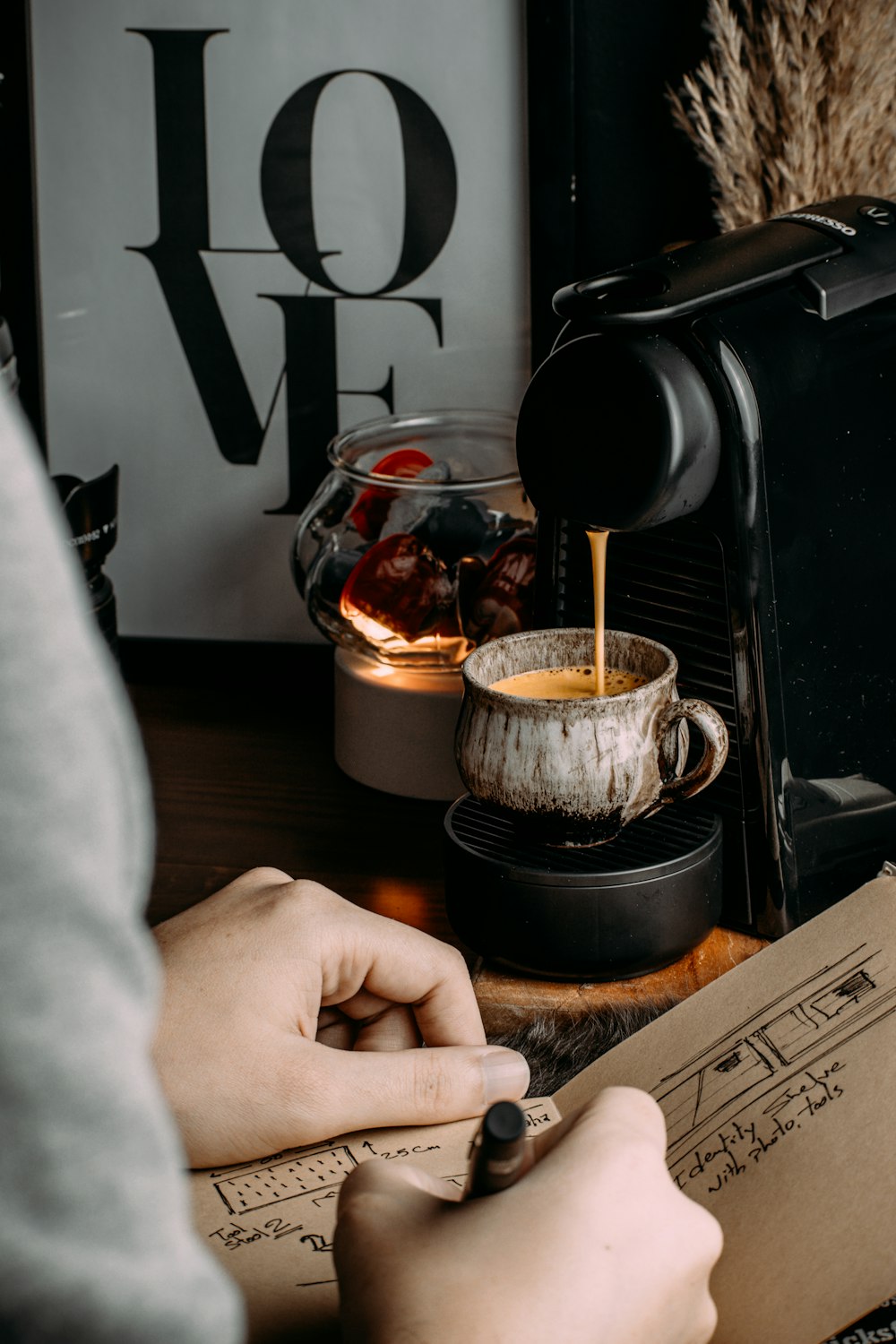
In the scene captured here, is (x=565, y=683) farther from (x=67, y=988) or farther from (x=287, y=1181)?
(x=67, y=988)

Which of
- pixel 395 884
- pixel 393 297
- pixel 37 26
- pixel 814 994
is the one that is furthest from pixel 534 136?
pixel 814 994

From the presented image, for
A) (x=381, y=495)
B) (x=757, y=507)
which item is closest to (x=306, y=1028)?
(x=757, y=507)

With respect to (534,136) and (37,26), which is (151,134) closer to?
(37,26)

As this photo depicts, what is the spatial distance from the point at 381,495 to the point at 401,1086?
1.67 ft

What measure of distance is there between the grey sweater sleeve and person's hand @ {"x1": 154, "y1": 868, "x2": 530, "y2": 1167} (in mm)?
358

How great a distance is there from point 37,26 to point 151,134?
13 centimetres

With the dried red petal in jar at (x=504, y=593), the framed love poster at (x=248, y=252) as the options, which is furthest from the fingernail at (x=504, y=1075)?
the framed love poster at (x=248, y=252)

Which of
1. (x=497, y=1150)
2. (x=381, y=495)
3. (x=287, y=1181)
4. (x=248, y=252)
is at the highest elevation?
(x=248, y=252)

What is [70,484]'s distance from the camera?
1.06 metres

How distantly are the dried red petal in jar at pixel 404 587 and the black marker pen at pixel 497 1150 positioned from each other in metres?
0.56

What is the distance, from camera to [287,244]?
1.09 m

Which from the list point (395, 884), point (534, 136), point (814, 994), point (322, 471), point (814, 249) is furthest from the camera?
point (322, 471)

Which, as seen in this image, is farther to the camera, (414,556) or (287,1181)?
(414,556)

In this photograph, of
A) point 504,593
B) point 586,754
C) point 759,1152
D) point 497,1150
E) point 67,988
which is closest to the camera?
point 67,988
